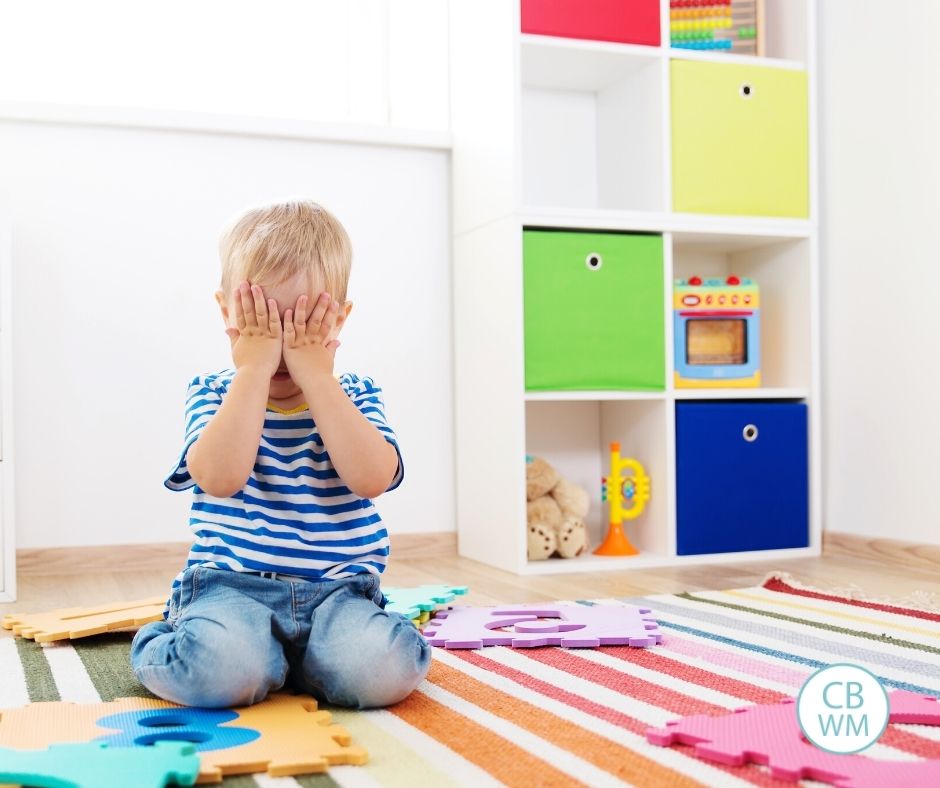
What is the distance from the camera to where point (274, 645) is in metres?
1.01

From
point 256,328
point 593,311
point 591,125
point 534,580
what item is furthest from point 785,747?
point 591,125

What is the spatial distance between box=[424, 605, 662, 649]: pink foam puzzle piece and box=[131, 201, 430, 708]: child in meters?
0.21

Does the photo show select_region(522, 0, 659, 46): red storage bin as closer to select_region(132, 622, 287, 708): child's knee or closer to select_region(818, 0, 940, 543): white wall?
select_region(818, 0, 940, 543): white wall

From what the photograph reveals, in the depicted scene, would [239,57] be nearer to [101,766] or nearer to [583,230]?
[583,230]

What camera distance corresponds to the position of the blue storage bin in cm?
199

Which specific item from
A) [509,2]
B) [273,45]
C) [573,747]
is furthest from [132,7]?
[573,747]

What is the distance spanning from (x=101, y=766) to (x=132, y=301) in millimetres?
1329

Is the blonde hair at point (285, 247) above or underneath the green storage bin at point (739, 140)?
underneath

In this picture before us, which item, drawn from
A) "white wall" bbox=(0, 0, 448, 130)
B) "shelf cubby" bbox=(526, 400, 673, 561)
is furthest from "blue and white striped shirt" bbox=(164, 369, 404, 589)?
"white wall" bbox=(0, 0, 448, 130)

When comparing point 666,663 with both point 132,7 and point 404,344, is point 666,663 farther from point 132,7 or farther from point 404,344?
point 132,7

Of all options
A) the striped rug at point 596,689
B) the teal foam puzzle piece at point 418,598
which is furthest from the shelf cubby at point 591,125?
the striped rug at point 596,689

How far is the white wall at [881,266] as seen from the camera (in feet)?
6.26

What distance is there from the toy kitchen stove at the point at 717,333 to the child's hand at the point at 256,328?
45.7 inches
